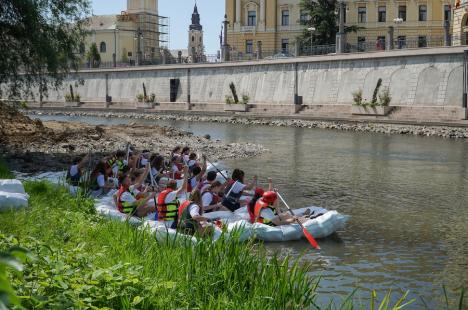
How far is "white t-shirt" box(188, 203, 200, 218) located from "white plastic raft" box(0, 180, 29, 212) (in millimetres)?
2452

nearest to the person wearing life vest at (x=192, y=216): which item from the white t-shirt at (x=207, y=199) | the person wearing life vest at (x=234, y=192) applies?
the white t-shirt at (x=207, y=199)

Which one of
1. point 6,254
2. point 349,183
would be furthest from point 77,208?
point 349,183

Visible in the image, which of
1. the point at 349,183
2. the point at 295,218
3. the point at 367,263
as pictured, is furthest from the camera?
the point at 349,183

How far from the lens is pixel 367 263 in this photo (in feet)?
34.7

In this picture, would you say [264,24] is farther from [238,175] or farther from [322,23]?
[238,175]

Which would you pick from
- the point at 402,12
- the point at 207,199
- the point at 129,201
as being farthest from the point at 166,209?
the point at 402,12

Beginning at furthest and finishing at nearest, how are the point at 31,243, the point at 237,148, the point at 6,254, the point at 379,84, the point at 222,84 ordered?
the point at 222,84, the point at 379,84, the point at 237,148, the point at 31,243, the point at 6,254

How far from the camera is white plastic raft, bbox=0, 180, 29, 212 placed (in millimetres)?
9328

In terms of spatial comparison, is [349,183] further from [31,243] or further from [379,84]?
[379,84]

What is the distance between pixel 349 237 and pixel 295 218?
1.09 m

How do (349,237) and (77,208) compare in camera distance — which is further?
(349,237)

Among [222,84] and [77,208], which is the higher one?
[222,84]

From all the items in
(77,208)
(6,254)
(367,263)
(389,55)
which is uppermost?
(389,55)

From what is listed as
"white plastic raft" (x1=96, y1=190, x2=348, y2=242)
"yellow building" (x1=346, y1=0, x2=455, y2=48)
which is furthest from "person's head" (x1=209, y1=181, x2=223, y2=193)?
"yellow building" (x1=346, y1=0, x2=455, y2=48)
